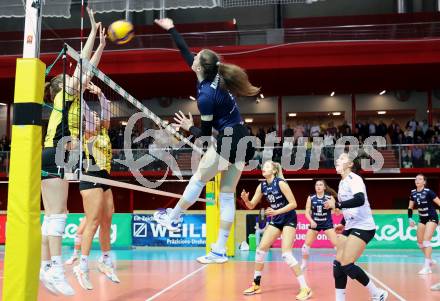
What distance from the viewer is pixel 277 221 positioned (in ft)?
25.0

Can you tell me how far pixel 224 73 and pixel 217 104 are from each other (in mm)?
314

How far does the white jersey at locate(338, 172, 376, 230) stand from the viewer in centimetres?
604

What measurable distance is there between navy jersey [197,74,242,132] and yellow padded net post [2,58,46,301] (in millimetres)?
1390

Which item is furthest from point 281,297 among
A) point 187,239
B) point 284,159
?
point 284,159

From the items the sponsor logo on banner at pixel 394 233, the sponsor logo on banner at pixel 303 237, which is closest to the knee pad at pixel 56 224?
the sponsor logo on banner at pixel 303 237

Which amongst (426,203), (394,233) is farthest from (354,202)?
(394,233)

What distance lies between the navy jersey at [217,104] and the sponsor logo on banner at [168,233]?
36.6 feet

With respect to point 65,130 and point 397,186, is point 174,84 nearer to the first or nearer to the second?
point 397,186

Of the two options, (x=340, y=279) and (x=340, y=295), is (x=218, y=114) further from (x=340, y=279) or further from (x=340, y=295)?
(x=340, y=295)

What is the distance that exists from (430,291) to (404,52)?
14.1 meters

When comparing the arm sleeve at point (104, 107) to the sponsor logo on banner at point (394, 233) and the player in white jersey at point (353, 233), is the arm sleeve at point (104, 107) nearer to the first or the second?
the player in white jersey at point (353, 233)

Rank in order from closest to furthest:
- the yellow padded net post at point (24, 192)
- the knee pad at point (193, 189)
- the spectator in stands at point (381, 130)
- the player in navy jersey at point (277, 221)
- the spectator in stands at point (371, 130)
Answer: the yellow padded net post at point (24, 192) < the knee pad at point (193, 189) < the player in navy jersey at point (277, 221) < the spectator in stands at point (371, 130) < the spectator in stands at point (381, 130)

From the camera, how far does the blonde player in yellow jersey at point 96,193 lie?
19.7 feet

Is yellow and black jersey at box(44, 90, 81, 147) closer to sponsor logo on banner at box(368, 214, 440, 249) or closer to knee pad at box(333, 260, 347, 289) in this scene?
knee pad at box(333, 260, 347, 289)
